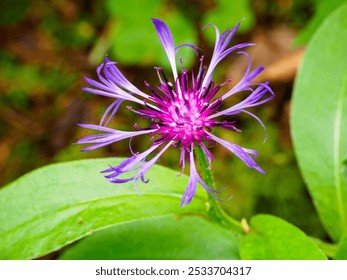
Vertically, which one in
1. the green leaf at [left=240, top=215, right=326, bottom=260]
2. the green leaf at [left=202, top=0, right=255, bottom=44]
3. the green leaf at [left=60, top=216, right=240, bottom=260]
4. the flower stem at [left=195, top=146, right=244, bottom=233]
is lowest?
the green leaf at [left=60, top=216, right=240, bottom=260]

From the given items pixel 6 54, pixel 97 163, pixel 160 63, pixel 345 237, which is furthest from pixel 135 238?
pixel 6 54

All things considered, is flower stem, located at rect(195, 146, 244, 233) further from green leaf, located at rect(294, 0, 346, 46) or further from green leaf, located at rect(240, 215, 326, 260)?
green leaf, located at rect(294, 0, 346, 46)

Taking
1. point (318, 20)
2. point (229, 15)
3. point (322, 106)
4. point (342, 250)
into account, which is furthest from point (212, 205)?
point (229, 15)

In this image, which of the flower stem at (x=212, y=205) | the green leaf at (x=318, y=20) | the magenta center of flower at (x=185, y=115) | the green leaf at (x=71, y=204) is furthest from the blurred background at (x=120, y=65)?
the magenta center of flower at (x=185, y=115)

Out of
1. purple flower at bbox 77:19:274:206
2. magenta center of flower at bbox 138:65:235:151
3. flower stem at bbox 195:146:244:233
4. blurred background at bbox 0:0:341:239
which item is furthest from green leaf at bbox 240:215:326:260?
blurred background at bbox 0:0:341:239

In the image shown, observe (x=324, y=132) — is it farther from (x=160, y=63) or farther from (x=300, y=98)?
(x=160, y=63)
